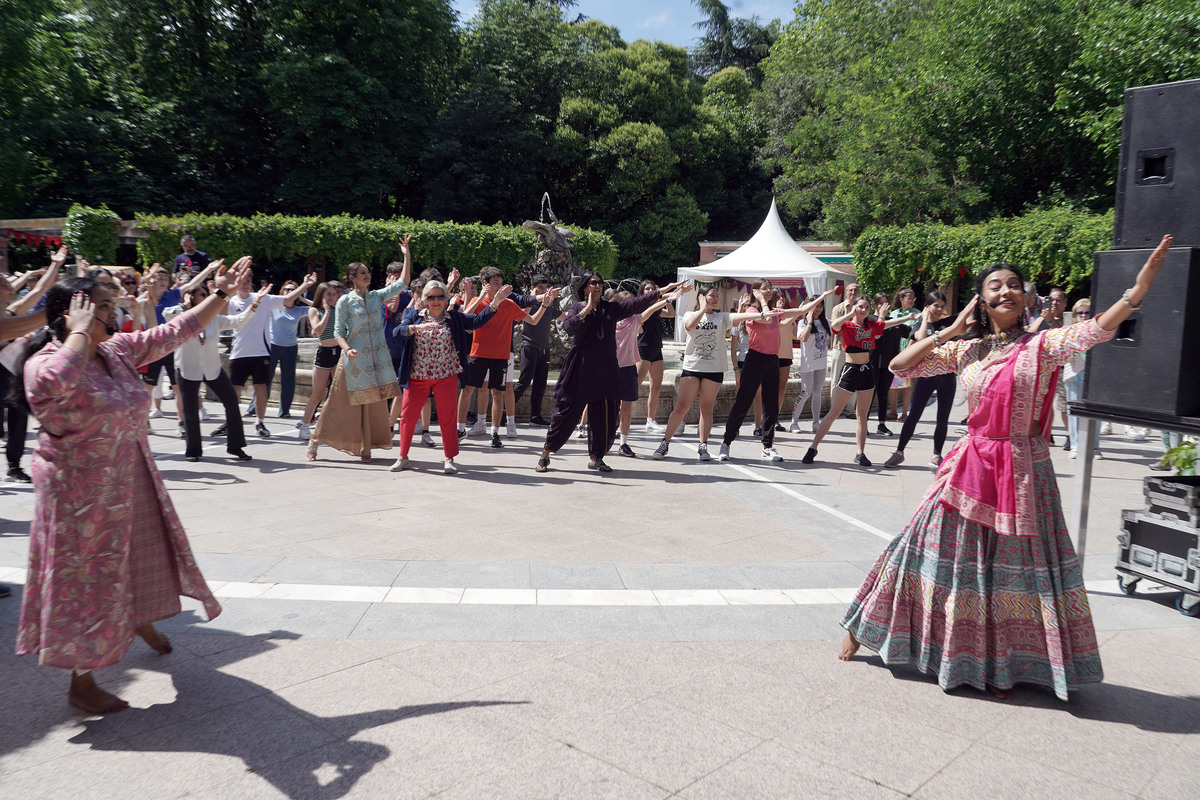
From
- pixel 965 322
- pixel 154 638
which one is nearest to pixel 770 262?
pixel 965 322

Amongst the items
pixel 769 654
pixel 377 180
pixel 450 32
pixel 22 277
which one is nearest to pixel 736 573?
pixel 769 654

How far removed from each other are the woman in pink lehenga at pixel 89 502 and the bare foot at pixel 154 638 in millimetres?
267

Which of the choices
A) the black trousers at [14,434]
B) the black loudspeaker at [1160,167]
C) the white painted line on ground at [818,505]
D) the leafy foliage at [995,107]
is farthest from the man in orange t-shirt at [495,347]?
the leafy foliage at [995,107]

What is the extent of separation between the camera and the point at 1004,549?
365cm

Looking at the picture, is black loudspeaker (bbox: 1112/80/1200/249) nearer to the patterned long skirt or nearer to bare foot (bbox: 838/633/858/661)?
the patterned long skirt

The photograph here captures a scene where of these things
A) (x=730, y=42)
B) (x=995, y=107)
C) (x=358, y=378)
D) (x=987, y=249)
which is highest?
(x=730, y=42)

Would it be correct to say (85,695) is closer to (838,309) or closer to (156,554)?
(156,554)

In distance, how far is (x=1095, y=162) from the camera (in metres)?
27.3

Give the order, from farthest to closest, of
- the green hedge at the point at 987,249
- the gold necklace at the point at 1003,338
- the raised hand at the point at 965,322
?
the green hedge at the point at 987,249, the raised hand at the point at 965,322, the gold necklace at the point at 1003,338

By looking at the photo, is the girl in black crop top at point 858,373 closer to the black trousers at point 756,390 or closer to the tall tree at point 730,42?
the black trousers at point 756,390

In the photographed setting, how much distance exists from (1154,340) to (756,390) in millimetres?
5110

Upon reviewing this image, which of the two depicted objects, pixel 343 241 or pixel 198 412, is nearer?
pixel 198 412

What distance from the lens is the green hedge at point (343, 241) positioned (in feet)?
79.1

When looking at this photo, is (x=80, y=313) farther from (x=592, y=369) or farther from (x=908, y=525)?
(x=592, y=369)
